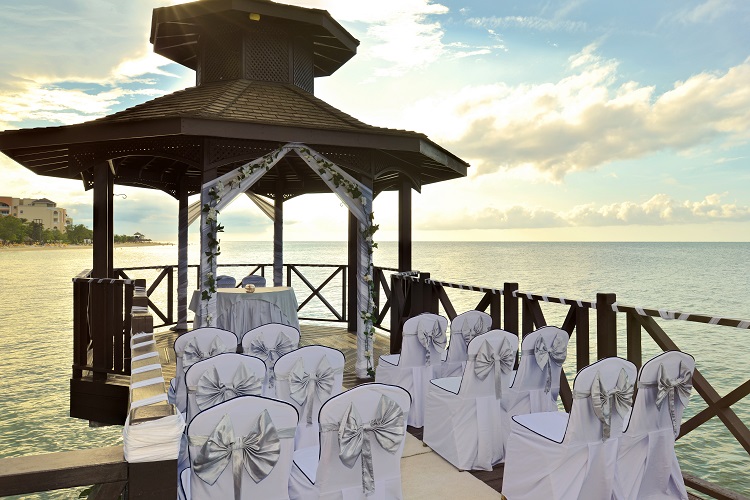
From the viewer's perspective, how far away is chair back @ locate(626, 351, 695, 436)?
326 centimetres

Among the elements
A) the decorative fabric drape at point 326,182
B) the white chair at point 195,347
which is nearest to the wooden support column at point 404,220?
the decorative fabric drape at point 326,182

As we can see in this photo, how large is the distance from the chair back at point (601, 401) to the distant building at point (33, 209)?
124 meters

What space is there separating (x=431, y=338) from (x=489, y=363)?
118 cm

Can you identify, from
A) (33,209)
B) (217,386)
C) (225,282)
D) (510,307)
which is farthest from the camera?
(33,209)

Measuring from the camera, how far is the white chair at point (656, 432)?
10.8 feet

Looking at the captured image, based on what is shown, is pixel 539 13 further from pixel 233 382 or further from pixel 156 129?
pixel 233 382

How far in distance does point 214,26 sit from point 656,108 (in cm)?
5870

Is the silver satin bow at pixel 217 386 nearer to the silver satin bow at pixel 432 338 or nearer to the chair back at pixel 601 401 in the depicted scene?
the chair back at pixel 601 401

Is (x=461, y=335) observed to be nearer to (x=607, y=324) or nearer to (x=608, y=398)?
(x=607, y=324)

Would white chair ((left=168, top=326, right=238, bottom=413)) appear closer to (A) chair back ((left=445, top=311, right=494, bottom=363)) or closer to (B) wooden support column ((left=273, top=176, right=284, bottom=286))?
(A) chair back ((left=445, top=311, right=494, bottom=363))

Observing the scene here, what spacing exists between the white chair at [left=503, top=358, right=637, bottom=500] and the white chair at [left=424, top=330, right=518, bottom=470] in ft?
2.36

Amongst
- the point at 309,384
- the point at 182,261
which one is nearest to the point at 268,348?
the point at 309,384

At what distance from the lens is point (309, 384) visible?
3348mm

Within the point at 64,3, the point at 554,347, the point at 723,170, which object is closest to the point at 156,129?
the point at 554,347
